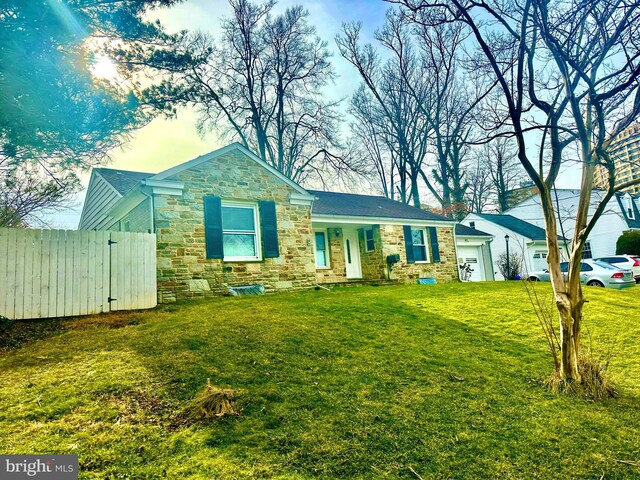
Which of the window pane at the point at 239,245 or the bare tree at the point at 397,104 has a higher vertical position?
the bare tree at the point at 397,104

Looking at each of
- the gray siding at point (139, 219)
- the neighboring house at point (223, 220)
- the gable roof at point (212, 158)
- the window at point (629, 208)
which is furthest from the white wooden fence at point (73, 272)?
the window at point (629, 208)

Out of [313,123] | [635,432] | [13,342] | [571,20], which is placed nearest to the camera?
[635,432]

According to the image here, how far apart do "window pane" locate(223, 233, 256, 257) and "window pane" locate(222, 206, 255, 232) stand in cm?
22

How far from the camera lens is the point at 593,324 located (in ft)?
21.5

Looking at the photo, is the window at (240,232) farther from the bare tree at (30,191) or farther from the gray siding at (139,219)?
the bare tree at (30,191)

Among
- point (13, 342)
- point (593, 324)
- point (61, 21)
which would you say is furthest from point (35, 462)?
point (593, 324)

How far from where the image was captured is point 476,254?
66.1 ft

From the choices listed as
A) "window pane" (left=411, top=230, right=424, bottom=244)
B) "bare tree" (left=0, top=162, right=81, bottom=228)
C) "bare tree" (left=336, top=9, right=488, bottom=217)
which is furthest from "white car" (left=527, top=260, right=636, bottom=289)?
"bare tree" (left=0, top=162, right=81, bottom=228)

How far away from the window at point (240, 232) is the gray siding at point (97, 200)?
13.9 feet

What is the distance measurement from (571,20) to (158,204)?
833cm

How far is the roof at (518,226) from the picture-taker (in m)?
22.9

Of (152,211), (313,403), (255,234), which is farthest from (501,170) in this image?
(313,403)

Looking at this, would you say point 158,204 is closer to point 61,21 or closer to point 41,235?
point 41,235

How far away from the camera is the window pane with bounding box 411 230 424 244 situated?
16.0 metres
